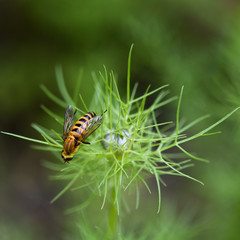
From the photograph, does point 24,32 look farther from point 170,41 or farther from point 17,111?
point 170,41

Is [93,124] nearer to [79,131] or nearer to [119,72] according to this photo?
[79,131]

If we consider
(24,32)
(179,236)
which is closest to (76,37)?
(24,32)

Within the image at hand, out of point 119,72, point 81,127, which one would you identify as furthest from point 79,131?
point 119,72

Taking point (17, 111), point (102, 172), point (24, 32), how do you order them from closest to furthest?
point (102, 172)
point (24, 32)
point (17, 111)

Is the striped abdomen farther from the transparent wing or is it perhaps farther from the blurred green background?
the blurred green background

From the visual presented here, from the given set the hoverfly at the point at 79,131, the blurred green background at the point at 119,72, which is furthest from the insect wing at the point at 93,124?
the blurred green background at the point at 119,72

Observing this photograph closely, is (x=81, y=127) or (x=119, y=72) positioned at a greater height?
(x=81, y=127)
